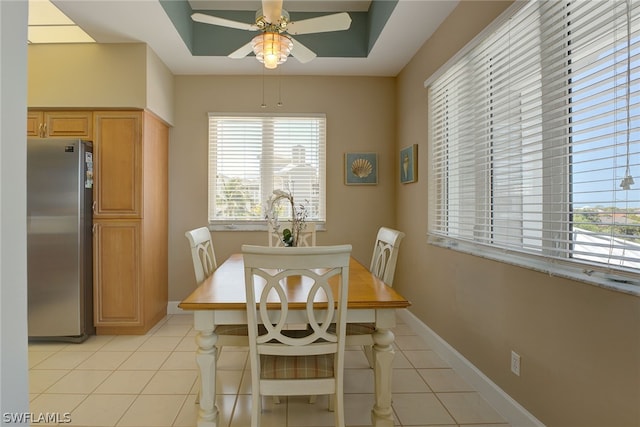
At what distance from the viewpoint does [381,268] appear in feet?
7.44

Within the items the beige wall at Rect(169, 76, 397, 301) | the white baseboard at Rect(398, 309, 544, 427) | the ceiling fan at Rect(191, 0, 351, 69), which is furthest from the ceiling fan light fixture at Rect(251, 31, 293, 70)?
the white baseboard at Rect(398, 309, 544, 427)

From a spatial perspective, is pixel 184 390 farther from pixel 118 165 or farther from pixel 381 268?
pixel 118 165

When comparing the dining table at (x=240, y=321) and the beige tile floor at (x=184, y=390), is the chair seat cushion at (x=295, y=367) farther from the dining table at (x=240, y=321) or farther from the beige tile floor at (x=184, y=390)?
the beige tile floor at (x=184, y=390)

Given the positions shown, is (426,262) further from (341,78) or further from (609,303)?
(341,78)

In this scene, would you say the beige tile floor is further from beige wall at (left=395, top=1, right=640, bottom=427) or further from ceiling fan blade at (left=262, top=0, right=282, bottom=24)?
ceiling fan blade at (left=262, top=0, right=282, bottom=24)

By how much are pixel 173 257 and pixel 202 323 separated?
2.54m

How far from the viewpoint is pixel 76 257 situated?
2.98 m

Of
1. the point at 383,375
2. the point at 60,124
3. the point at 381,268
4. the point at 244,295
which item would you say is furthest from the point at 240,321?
the point at 60,124

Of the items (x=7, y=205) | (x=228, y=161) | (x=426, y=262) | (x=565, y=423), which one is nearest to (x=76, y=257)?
(x=228, y=161)

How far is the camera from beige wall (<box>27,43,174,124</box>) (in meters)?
3.08

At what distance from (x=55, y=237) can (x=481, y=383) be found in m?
3.53

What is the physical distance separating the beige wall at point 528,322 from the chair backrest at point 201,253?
1785mm

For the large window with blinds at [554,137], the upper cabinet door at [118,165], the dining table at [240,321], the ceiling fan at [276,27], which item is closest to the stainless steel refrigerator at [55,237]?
the upper cabinet door at [118,165]

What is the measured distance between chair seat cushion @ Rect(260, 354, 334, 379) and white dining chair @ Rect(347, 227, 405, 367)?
205 mm
